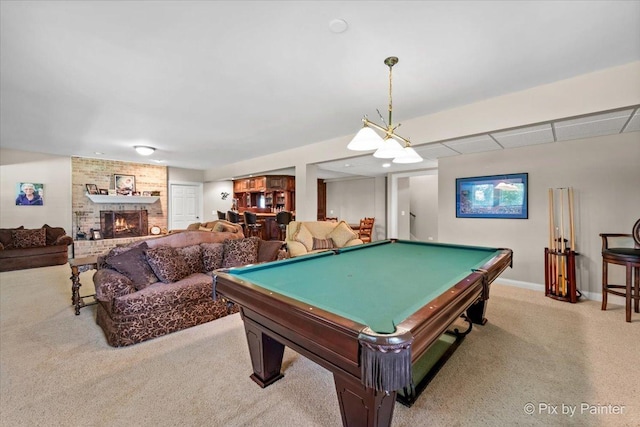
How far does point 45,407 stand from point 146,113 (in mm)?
3299

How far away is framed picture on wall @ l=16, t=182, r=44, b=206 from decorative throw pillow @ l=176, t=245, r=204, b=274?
563cm

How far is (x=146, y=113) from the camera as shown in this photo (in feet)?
12.1

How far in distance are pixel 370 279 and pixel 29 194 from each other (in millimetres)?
8250

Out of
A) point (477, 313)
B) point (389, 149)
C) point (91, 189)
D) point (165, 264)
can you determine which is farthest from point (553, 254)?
point (91, 189)

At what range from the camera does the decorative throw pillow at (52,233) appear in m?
6.04

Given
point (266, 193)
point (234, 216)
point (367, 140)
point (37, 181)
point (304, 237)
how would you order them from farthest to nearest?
point (266, 193), point (234, 216), point (37, 181), point (304, 237), point (367, 140)

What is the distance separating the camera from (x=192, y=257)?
3422 mm

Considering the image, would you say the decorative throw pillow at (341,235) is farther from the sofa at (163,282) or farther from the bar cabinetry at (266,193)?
the bar cabinetry at (266,193)

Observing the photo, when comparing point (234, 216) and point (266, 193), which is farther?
point (266, 193)

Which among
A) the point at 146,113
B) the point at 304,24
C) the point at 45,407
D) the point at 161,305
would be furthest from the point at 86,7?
the point at 45,407

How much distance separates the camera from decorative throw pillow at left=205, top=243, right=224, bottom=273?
3477 millimetres

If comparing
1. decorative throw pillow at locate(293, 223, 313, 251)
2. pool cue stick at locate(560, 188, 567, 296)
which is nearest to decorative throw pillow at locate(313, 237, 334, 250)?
decorative throw pillow at locate(293, 223, 313, 251)

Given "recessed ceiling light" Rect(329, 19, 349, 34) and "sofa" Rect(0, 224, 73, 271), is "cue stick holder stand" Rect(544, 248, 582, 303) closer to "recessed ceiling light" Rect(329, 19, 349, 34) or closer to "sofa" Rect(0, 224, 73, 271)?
"recessed ceiling light" Rect(329, 19, 349, 34)

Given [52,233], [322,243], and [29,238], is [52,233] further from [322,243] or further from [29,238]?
[322,243]
